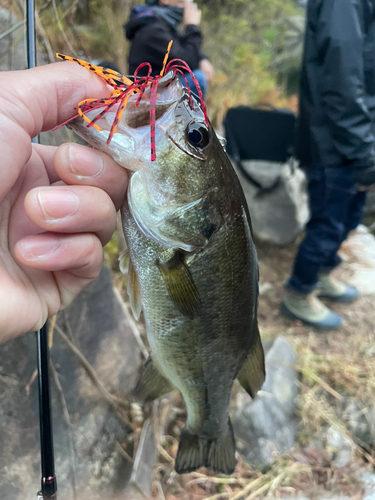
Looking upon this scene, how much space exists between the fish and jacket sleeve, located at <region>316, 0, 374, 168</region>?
1678 mm

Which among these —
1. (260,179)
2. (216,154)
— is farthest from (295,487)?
(260,179)

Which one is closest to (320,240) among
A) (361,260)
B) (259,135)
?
(259,135)

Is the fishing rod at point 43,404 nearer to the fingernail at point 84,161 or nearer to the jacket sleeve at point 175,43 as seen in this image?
the fingernail at point 84,161

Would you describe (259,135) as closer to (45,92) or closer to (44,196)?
(45,92)

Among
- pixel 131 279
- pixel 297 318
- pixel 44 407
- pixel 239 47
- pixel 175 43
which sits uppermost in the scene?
pixel 175 43

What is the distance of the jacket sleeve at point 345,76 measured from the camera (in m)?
2.04

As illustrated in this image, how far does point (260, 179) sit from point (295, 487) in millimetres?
2817

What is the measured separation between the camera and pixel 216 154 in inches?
33.2

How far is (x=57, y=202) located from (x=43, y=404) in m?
0.71

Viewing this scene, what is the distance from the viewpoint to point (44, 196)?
0.77 metres

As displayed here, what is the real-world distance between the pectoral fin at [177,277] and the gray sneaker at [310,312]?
2.30m

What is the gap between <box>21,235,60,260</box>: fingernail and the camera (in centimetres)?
81

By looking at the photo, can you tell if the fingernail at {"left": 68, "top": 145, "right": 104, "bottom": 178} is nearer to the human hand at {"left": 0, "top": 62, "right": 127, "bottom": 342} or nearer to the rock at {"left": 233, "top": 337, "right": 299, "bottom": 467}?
Result: the human hand at {"left": 0, "top": 62, "right": 127, "bottom": 342}

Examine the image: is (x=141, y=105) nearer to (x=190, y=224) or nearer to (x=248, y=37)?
(x=190, y=224)
